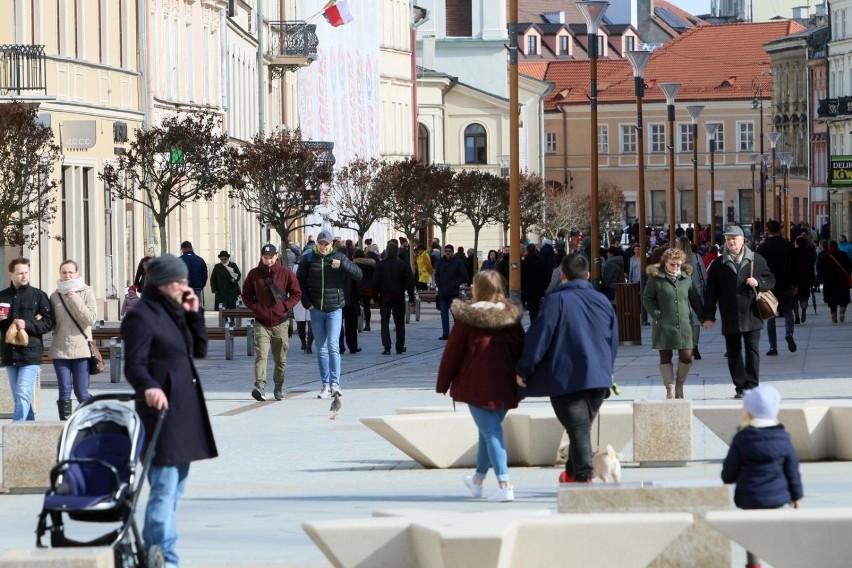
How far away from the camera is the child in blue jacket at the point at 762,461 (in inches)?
376

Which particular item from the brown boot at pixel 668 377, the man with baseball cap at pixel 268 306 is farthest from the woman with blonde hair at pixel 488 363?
the man with baseball cap at pixel 268 306

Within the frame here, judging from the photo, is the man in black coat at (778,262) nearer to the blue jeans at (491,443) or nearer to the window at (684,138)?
the blue jeans at (491,443)

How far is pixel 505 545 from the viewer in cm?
912

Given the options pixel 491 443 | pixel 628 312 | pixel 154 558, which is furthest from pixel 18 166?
pixel 154 558

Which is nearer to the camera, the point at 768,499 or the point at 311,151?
the point at 768,499

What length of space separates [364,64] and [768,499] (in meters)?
67.9

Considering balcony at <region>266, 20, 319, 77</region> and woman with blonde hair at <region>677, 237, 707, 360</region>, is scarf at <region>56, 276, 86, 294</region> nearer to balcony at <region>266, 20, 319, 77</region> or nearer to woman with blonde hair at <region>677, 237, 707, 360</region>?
woman with blonde hair at <region>677, 237, 707, 360</region>

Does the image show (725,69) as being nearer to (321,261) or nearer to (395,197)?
(395,197)

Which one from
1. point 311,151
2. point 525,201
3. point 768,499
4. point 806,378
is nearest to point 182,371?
point 768,499

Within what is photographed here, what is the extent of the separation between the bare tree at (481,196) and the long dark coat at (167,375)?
200 ft

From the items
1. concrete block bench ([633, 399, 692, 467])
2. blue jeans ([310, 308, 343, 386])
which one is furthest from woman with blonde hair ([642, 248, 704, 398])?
concrete block bench ([633, 399, 692, 467])

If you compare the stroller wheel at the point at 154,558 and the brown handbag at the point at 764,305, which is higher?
the brown handbag at the point at 764,305

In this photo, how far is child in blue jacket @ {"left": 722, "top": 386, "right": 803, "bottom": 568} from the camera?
9.54m

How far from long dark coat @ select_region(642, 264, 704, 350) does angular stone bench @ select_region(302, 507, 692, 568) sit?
10.2 m
